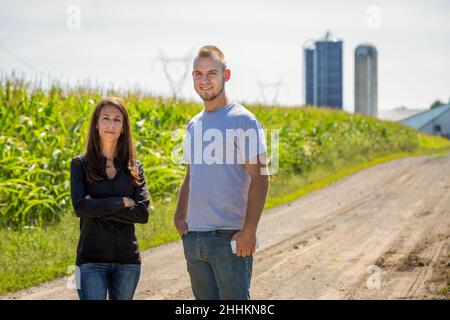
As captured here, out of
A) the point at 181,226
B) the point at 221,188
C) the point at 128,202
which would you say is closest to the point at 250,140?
the point at 221,188

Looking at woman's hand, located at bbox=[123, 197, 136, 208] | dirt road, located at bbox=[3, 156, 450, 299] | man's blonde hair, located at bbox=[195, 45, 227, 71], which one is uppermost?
man's blonde hair, located at bbox=[195, 45, 227, 71]

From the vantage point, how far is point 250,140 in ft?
13.1

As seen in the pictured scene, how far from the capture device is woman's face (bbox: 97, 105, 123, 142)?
14.5 feet

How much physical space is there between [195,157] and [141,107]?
1247cm

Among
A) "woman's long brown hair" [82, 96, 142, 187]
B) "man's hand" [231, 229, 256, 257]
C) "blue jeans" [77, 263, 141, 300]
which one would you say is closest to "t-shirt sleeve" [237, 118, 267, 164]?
"man's hand" [231, 229, 256, 257]

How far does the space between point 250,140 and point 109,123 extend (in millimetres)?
984

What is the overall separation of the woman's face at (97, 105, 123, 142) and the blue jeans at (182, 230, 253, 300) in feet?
2.72

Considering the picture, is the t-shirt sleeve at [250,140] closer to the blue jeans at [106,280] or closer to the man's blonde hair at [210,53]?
the man's blonde hair at [210,53]

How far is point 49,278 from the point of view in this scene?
349 inches

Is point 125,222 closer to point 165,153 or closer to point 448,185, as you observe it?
point 165,153

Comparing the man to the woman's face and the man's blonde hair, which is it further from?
the woman's face

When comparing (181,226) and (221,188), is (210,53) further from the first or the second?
(181,226)

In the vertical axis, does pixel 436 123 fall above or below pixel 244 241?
below

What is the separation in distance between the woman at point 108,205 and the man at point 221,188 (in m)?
0.41
